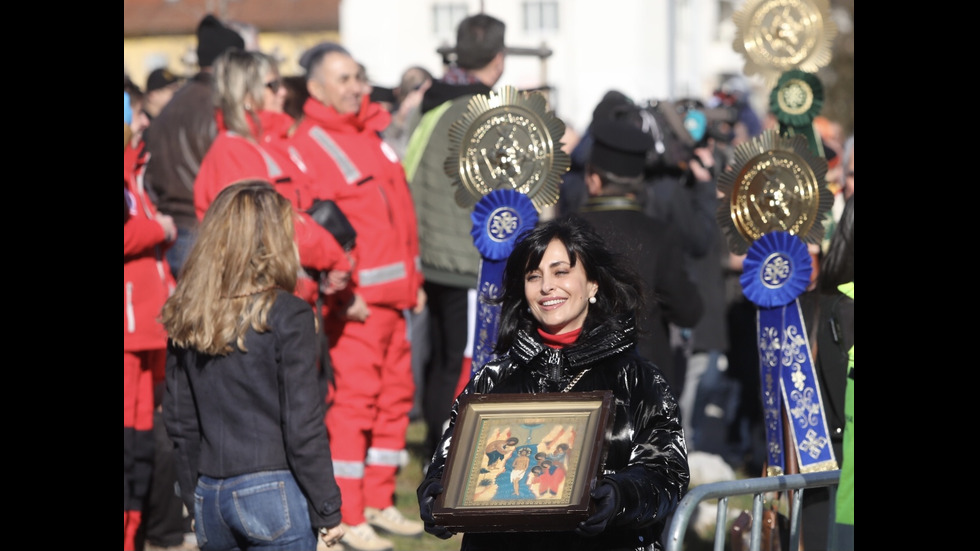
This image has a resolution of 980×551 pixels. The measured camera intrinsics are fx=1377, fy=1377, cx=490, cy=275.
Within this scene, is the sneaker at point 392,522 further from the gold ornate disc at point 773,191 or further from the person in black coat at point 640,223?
the gold ornate disc at point 773,191

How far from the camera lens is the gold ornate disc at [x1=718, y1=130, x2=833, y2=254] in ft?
19.7

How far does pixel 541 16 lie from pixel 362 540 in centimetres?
4258

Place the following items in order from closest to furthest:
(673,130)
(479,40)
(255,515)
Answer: (255,515)
(479,40)
(673,130)

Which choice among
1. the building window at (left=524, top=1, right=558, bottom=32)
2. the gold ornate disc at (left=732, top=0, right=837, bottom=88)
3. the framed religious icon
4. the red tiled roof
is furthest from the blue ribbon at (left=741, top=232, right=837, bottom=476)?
the red tiled roof

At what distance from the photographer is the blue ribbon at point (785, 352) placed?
223 inches

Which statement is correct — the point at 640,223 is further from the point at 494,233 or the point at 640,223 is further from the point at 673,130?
the point at 673,130

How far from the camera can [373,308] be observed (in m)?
6.72

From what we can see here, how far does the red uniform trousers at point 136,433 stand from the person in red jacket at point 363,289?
87 centimetres

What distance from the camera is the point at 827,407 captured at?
18.9ft

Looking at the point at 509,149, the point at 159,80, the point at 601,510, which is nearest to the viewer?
the point at 601,510

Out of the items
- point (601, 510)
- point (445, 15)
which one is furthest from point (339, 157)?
point (445, 15)
